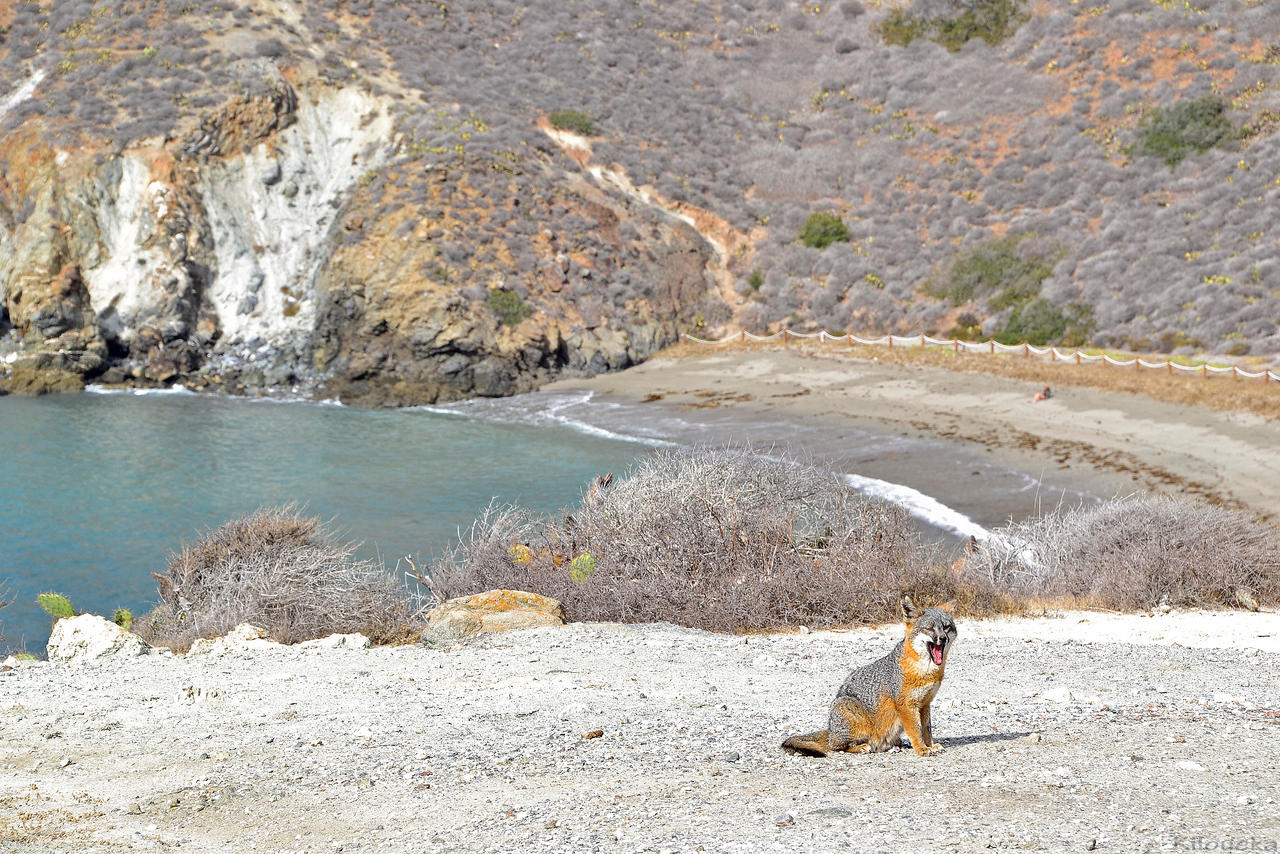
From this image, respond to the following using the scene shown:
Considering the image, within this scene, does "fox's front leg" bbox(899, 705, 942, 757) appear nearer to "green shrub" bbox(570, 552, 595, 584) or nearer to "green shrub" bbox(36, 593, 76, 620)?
"green shrub" bbox(570, 552, 595, 584)

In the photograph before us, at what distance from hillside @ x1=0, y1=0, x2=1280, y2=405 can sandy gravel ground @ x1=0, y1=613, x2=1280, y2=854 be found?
28743 millimetres

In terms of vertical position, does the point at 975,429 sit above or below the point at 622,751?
below

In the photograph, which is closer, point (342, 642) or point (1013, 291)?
point (342, 642)

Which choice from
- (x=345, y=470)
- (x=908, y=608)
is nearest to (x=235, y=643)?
(x=908, y=608)

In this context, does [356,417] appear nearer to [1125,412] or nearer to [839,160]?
[1125,412]

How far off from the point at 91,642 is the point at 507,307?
103 ft

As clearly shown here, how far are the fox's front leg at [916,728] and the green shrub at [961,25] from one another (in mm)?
62555

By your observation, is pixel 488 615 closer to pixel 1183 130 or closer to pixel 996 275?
pixel 996 275

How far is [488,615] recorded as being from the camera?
11.1 meters

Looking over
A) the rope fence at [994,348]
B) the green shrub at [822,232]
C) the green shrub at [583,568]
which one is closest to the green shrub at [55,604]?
the green shrub at [583,568]

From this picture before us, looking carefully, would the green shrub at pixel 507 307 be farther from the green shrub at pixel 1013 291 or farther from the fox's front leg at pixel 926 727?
the fox's front leg at pixel 926 727

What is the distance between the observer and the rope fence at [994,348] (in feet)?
93.6

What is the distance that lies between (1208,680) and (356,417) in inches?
1208

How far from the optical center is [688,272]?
46.2m
